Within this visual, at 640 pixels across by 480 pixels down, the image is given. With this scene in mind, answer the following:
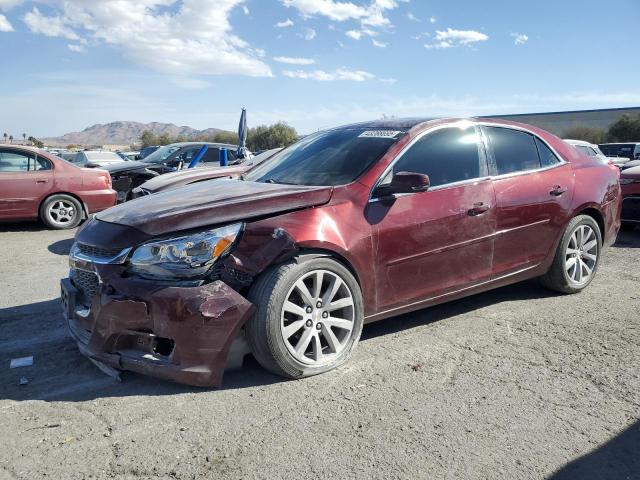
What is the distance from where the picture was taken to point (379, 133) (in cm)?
441

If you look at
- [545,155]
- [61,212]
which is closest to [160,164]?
[61,212]

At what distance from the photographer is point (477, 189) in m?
4.40

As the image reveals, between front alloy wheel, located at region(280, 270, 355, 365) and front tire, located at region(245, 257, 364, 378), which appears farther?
front alloy wheel, located at region(280, 270, 355, 365)

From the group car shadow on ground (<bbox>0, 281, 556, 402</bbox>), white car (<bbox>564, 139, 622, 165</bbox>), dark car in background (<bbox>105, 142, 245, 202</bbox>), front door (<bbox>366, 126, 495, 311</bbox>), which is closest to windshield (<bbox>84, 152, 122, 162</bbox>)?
dark car in background (<bbox>105, 142, 245, 202</bbox>)

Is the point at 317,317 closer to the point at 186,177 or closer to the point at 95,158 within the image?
the point at 186,177

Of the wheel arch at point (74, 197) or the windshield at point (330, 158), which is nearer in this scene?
the windshield at point (330, 158)

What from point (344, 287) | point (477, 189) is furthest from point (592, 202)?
point (344, 287)

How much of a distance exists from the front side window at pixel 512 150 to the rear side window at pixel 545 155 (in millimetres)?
59

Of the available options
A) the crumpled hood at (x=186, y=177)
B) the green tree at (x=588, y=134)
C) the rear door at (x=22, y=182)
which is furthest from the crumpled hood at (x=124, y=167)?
the green tree at (x=588, y=134)

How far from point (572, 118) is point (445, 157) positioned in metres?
63.1

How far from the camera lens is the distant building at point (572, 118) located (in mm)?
57116

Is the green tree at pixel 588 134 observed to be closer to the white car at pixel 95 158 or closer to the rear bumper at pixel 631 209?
the white car at pixel 95 158

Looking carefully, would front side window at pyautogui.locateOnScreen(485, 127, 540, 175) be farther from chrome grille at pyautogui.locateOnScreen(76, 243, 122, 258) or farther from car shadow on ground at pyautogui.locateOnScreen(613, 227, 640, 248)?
car shadow on ground at pyautogui.locateOnScreen(613, 227, 640, 248)

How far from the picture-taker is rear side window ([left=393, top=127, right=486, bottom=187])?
4.20 m
